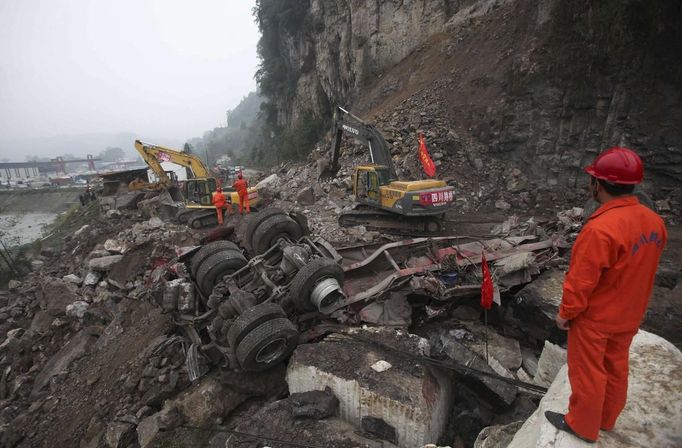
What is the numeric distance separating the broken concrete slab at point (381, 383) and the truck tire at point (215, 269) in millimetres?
2018

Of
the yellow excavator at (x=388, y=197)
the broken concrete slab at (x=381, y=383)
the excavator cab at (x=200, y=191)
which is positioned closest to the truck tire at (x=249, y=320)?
the broken concrete slab at (x=381, y=383)

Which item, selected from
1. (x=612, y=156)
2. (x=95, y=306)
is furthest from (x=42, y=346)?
(x=612, y=156)

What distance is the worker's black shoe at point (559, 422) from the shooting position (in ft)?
7.54

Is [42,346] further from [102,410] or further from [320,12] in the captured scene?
[320,12]

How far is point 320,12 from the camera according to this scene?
2619 centimetres

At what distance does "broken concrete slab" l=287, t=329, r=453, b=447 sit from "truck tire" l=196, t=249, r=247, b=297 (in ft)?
6.62

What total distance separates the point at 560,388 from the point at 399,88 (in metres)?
19.0

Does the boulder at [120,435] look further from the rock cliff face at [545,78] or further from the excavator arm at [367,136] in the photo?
the rock cliff face at [545,78]

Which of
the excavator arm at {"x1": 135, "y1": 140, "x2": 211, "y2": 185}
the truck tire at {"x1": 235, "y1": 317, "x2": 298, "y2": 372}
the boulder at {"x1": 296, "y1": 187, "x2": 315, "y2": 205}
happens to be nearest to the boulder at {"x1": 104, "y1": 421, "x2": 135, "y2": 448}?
the truck tire at {"x1": 235, "y1": 317, "x2": 298, "y2": 372}

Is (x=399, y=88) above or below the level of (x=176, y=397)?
above

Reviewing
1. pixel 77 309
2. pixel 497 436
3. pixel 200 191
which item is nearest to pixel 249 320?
pixel 497 436

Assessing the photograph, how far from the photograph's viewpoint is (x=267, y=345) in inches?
169

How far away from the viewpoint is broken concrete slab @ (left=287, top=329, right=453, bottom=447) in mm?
3564

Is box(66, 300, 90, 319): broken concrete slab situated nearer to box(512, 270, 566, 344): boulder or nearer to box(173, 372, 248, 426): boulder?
box(173, 372, 248, 426): boulder
